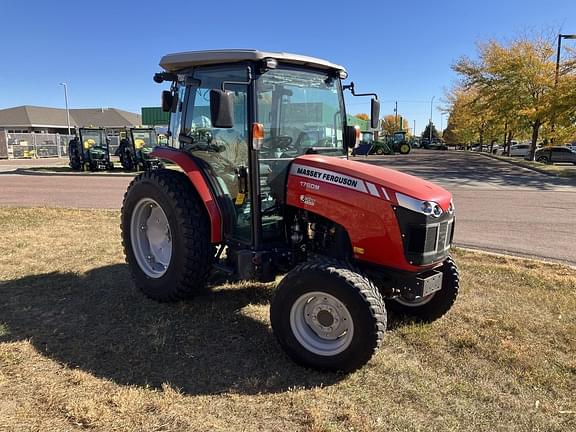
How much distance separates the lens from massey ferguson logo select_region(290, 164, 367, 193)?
3566mm

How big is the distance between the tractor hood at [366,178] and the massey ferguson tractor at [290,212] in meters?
0.01

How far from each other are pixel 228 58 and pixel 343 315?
2315 millimetres

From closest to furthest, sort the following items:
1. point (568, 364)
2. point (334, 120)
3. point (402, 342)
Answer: point (568, 364) → point (402, 342) → point (334, 120)

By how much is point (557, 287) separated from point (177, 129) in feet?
15.0

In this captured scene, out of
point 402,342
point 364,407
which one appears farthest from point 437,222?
point 364,407

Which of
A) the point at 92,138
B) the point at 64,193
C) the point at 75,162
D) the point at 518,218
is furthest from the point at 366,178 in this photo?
the point at 75,162

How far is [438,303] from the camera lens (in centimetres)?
425

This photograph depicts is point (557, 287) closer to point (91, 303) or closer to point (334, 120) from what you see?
point (334, 120)

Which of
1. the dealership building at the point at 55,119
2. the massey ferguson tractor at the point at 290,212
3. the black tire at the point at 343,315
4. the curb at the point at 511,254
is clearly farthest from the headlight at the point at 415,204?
the dealership building at the point at 55,119

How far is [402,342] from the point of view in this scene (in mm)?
3932

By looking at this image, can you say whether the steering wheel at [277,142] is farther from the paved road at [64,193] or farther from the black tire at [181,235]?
the paved road at [64,193]

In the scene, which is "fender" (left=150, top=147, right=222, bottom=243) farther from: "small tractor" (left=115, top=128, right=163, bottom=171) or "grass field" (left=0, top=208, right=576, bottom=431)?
"small tractor" (left=115, top=128, right=163, bottom=171)

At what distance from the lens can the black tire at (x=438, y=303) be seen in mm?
4164

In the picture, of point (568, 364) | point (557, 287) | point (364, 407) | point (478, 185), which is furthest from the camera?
point (478, 185)
